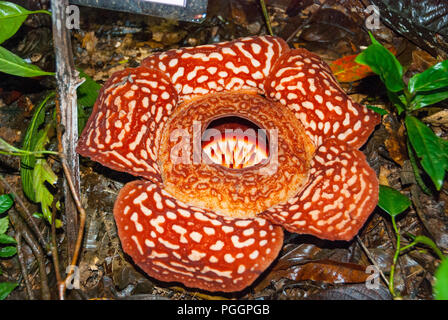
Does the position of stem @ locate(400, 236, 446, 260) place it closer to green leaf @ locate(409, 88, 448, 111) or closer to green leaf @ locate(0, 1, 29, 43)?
green leaf @ locate(409, 88, 448, 111)

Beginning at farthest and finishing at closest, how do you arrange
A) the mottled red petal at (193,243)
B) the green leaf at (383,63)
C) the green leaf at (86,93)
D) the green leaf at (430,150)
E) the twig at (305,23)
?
the twig at (305,23) → the green leaf at (86,93) → the green leaf at (383,63) → the green leaf at (430,150) → the mottled red petal at (193,243)

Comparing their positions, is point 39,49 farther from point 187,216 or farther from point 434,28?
point 434,28

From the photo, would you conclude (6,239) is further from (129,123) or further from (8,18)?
(8,18)

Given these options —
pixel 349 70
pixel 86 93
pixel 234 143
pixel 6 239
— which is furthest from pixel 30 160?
pixel 349 70

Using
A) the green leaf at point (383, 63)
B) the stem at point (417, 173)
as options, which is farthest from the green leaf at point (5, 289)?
the stem at point (417, 173)

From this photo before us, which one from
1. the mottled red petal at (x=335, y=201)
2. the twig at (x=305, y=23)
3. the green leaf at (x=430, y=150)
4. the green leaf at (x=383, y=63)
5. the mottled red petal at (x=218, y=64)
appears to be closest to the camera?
the mottled red petal at (x=335, y=201)

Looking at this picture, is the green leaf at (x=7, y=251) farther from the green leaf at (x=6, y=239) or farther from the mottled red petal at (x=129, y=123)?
the mottled red petal at (x=129, y=123)
